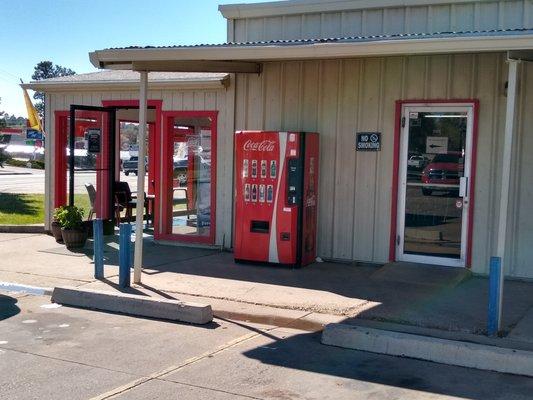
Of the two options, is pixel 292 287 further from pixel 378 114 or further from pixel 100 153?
pixel 100 153

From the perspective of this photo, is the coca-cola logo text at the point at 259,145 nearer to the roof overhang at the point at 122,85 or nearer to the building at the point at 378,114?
the building at the point at 378,114

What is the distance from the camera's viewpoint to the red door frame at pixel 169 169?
11.6 m

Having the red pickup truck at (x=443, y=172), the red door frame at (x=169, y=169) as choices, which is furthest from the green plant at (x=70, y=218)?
the red pickup truck at (x=443, y=172)

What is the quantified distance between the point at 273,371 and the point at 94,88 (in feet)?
27.8

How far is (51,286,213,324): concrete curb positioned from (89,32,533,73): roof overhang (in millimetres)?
3030

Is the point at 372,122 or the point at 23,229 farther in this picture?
the point at 23,229

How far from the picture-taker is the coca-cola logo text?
9.96 metres

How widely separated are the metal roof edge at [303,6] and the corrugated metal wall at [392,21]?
0.08 metres

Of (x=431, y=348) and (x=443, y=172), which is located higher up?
(x=443, y=172)

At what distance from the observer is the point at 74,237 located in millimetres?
11594

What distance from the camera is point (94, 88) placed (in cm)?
1282

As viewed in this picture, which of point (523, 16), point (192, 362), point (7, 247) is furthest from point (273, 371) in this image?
point (7, 247)

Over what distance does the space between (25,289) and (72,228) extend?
285 centimetres

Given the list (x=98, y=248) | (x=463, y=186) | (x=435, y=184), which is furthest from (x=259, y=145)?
(x=463, y=186)
